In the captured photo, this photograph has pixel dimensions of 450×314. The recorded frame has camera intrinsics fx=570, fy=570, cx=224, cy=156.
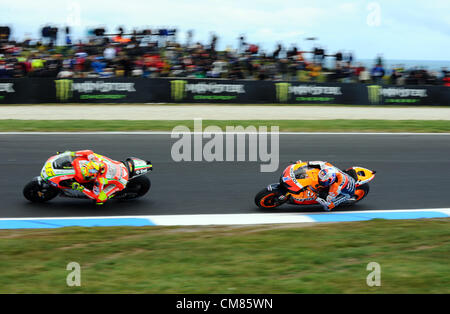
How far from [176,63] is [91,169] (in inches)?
636

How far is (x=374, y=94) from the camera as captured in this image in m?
24.8

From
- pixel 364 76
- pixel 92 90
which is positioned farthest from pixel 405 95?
pixel 92 90

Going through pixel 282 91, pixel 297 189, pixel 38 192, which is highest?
pixel 282 91

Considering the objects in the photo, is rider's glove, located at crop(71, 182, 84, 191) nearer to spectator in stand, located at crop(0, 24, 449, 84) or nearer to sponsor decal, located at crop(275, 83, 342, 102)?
spectator in stand, located at crop(0, 24, 449, 84)

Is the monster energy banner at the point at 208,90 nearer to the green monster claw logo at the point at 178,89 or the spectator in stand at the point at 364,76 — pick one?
the green monster claw logo at the point at 178,89

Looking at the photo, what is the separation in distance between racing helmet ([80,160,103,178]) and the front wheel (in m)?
2.36

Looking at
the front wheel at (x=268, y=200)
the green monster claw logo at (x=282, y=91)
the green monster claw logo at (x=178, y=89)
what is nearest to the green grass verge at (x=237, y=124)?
the green monster claw logo at (x=178, y=89)

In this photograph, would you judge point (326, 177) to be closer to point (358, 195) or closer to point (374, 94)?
point (358, 195)

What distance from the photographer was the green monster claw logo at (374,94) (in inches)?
973

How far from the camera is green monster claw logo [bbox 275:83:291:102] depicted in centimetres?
2361

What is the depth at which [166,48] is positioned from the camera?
24.3 meters

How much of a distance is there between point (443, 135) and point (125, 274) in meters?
13.4
